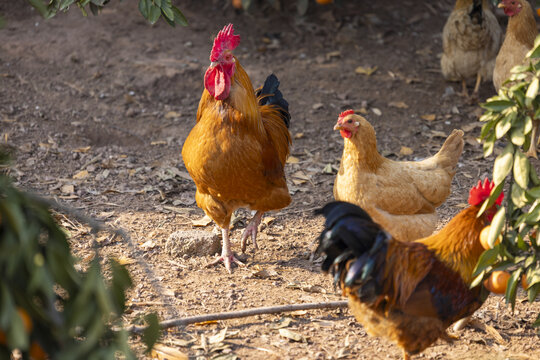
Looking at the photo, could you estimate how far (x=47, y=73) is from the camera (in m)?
8.07

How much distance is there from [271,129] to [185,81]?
3.65m

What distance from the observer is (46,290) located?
172cm

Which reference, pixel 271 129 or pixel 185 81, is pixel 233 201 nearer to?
pixel 271 129

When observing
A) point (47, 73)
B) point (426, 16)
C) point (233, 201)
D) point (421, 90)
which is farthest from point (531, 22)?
point (47, 73)

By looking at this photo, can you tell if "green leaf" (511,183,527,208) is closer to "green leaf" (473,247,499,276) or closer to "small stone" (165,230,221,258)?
"green leaf" (473,247,499,276)

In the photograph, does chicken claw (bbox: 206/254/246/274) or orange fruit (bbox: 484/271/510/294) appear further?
chicken claw (bbox: 206/254/246/274)

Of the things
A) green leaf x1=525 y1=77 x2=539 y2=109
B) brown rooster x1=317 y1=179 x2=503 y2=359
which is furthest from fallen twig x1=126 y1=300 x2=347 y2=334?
green leaf x1=525 y1=77 x2=539 y2=109

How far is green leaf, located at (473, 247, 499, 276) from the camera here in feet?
9.35

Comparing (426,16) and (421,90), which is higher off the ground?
(426,16)

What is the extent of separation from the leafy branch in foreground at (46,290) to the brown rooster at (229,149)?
8.29 ft

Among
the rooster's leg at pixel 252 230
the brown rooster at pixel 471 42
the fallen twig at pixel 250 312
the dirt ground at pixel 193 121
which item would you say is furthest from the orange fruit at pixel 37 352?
the brown rooster at pixel 471 42

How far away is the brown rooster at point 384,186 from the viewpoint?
14.1 ft

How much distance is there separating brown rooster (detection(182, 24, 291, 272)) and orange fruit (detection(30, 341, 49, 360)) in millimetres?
2603

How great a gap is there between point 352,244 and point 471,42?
5.78 m
